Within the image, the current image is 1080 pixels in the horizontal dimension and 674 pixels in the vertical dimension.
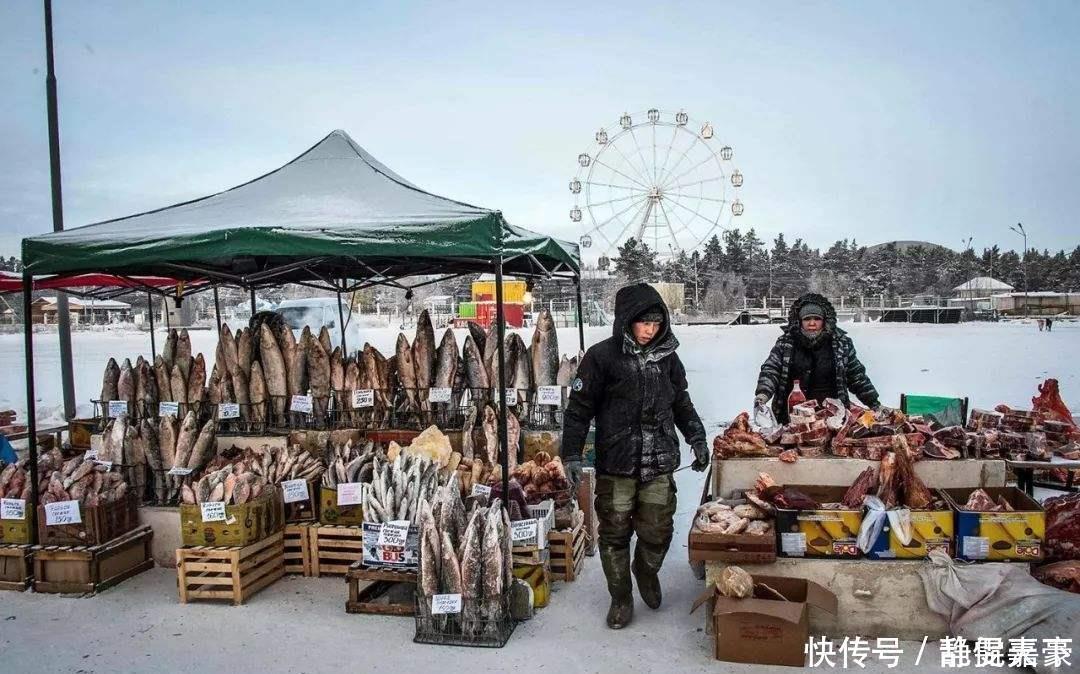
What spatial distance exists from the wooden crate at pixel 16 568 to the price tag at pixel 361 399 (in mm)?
2297

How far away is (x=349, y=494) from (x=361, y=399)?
42.0 inches

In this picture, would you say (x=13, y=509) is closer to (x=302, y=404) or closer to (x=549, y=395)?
(x=302, y=404)

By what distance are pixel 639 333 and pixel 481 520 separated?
132 cm

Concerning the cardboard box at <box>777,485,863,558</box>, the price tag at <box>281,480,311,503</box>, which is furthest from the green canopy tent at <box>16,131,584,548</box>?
the cardboard box at <box>777,485,863,558</box>

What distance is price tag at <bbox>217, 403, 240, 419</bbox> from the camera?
5.70 m

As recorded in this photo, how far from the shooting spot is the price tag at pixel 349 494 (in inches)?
187

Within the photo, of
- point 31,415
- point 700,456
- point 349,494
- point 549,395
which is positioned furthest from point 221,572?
point 700,456

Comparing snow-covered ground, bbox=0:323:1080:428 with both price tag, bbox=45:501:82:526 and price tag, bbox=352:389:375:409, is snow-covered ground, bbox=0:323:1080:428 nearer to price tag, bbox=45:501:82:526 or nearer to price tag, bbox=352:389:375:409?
price tag, bbox=45:501:82:526

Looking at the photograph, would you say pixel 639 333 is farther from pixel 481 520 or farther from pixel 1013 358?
pixel 1013 358

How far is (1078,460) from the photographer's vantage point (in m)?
4.62

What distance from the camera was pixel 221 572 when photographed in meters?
4.51

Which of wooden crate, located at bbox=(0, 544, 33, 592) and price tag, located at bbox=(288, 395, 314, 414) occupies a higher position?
price tag, located at bbox=(288, 395, 314, 414)

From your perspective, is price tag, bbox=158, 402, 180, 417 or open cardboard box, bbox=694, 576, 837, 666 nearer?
open cardboard box, bbox=694, 576, 837, 666

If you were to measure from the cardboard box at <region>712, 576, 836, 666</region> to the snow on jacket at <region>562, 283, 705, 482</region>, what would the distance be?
797 mm
